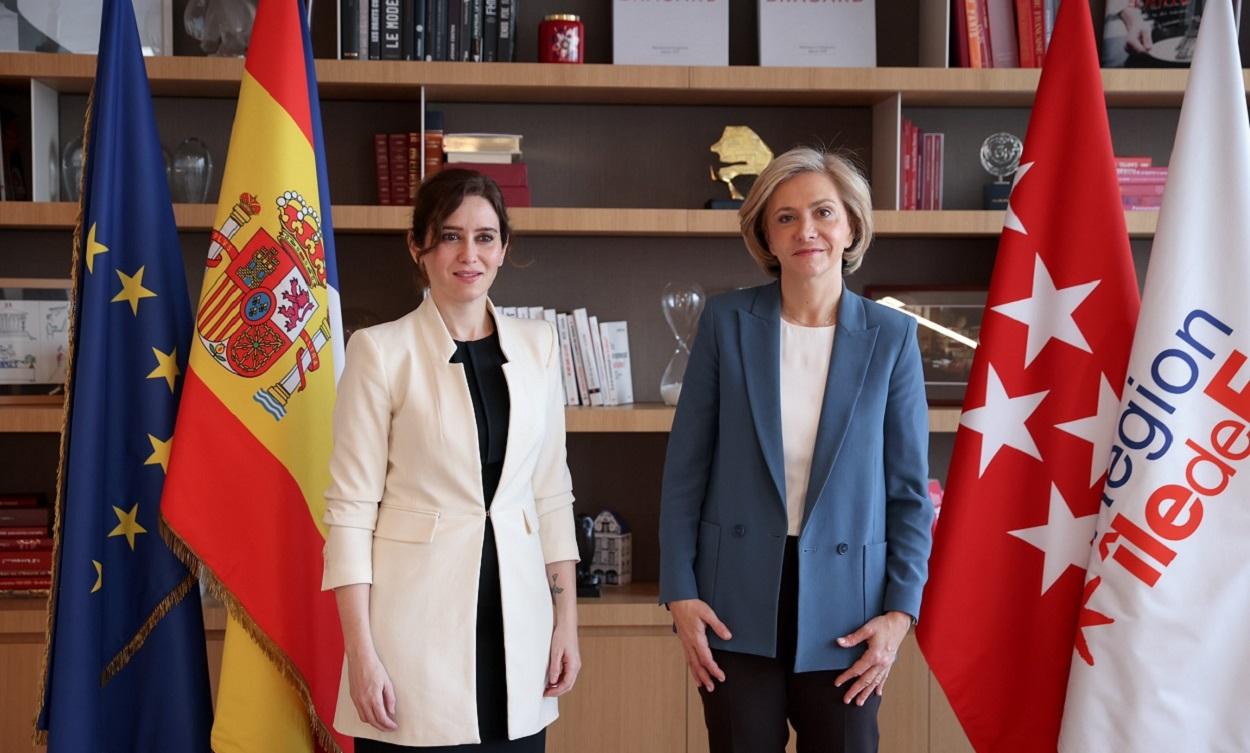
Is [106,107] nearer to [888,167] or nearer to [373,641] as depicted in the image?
[373,641]

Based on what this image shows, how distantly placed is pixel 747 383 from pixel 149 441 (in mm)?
1320

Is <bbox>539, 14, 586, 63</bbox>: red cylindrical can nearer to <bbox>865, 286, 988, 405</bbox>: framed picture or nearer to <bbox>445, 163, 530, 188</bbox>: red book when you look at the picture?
<bbox>445, 163, 530, 188</bbox>: red book

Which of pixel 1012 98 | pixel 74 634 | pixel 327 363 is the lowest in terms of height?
pixel 74 634

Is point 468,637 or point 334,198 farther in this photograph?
point 334,198

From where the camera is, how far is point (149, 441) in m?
2.42

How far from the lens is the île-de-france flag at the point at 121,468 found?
93.1 inches

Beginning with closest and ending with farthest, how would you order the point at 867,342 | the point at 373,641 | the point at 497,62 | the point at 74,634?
the point at 373,641
the point at 867,342
the point at 74,634
the point at 497,62

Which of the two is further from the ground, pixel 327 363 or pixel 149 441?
pixel 327 363

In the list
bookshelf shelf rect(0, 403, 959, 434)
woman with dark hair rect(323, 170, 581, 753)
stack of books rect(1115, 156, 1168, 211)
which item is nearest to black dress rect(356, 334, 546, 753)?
woman with dark hair rect(323, 170, 581, 753)

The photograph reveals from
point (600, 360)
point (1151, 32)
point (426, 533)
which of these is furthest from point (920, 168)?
point (426, 533)

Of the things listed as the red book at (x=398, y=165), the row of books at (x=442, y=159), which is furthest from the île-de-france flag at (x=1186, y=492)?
the red book at (x=398, y=165)

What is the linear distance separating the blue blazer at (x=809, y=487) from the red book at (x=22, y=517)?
6.62 feet

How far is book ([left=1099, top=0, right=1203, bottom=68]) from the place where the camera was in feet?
10.4

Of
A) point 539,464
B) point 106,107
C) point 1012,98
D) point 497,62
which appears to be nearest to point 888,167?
point 1012,98
